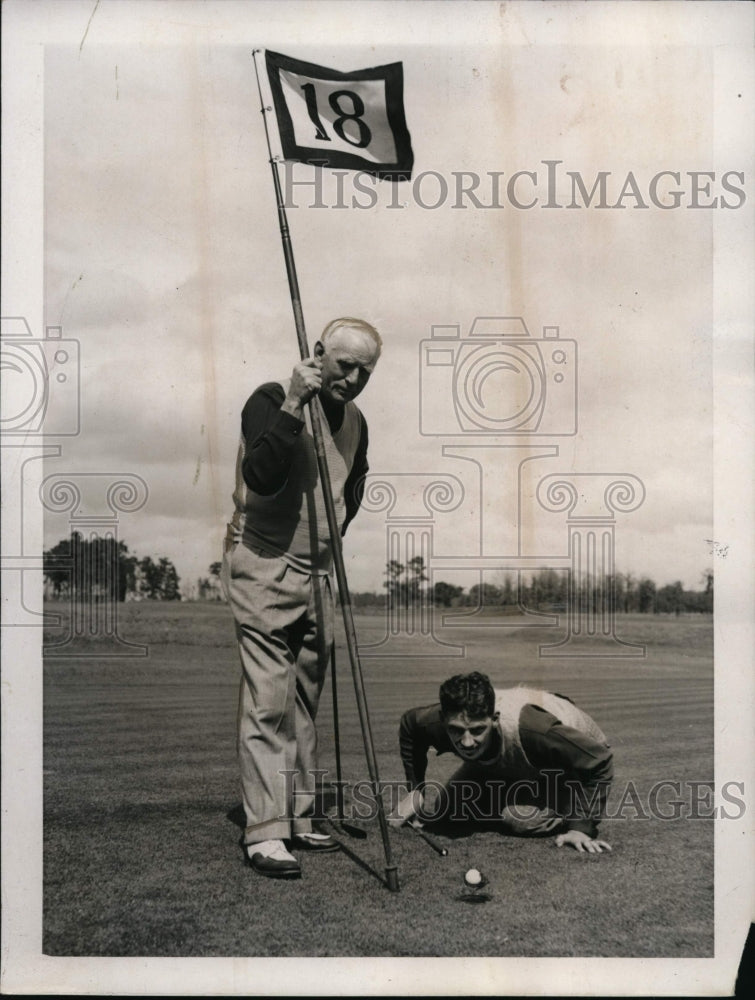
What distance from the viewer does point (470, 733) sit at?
128 inches

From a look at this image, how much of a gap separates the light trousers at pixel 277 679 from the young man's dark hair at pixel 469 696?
0.40 m

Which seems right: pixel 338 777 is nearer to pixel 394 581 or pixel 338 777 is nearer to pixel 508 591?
pixel 394 581

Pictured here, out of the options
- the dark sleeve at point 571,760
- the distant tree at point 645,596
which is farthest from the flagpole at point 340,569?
the distant tree at point 645,596

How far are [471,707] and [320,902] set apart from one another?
743 mm

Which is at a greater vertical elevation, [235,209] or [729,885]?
[235,209]

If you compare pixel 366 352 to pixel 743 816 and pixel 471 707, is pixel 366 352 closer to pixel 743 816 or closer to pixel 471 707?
pixel 471 707

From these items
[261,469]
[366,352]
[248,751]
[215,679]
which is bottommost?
[248,751]

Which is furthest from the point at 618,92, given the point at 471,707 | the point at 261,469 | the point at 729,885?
the point at 729,885

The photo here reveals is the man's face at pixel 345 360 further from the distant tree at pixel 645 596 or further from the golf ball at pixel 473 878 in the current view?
the golf ball at pixel 473 878

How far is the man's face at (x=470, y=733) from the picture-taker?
3.26m

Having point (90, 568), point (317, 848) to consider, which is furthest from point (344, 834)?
point (90, 568)

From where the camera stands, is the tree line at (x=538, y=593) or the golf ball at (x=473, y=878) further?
the tree line at (x=538, y=593)

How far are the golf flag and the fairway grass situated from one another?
1452 mm

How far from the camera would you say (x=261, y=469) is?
3.13m
